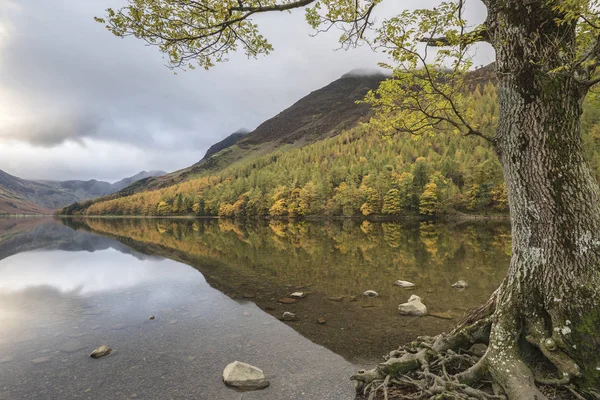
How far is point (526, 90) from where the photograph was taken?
627 centimetres

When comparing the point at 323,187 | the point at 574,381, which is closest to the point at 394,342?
the point at 574,381

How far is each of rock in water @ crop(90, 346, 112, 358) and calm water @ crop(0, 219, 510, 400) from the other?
30 centimetres

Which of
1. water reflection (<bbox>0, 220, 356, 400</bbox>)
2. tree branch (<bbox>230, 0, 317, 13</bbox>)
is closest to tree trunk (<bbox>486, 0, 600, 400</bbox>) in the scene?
water reflection (<bbox>0, 220, 356, 400</bbox>)

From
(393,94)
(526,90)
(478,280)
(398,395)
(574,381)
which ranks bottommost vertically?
(478,280)

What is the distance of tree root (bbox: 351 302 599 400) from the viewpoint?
18.4 ft

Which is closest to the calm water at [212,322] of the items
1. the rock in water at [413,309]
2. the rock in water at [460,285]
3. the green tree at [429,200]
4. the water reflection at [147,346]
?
the water reflection at [147,346]

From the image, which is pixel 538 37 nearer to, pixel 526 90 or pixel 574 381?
pixel 526 90

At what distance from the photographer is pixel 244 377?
8.16m

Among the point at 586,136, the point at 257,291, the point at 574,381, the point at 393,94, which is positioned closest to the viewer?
the point at 574,381

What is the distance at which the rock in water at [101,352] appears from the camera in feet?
33.0

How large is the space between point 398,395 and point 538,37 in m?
7.85

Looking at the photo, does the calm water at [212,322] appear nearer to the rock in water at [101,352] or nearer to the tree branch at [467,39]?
the rock in water at [101,352]

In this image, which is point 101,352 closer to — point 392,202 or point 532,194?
point 532,194

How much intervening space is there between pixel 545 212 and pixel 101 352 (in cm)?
1315
